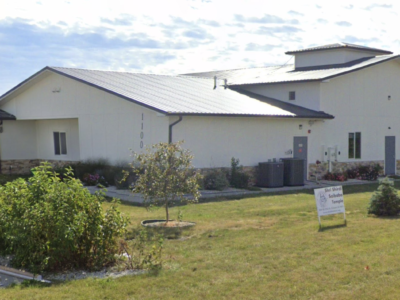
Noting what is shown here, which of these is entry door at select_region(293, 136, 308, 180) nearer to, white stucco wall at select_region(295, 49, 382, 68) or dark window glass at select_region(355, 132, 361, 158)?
dark window glass at select_region(355, 132, 361, 158)

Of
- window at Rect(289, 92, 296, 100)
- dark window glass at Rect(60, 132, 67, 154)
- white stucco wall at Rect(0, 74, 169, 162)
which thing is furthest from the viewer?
dark window glass at Rect(60, 132, 67, 154)

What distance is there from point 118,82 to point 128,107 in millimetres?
2646

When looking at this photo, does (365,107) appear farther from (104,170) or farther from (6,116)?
(6,116)

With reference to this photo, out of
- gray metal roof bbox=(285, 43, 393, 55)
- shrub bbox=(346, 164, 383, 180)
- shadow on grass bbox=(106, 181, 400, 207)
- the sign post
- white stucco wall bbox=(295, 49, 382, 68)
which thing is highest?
gray metal roof bbox=(285, 43, 393, 55)

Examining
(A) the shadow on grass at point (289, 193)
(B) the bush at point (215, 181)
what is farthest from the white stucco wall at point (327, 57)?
(B) the bush at point (215, 181)

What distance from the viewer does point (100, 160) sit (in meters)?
21.8

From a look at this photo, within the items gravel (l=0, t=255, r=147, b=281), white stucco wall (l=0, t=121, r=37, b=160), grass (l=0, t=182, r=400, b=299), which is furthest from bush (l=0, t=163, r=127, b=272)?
white stucco wall (l=0, t=121, r=37, b=160)

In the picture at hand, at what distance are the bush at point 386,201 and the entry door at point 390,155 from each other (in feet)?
49.9

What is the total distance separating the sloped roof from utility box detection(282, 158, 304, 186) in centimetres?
190

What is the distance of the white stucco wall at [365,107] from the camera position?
24719 mm

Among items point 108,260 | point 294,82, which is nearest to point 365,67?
point 294,82

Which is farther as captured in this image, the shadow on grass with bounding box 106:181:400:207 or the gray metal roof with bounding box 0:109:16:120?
the gray metal roof with bounding box 0:109:16:120

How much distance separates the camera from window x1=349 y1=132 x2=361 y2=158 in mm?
25655

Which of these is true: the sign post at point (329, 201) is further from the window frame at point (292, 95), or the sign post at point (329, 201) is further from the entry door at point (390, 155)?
the entry door at point (390, 155)
